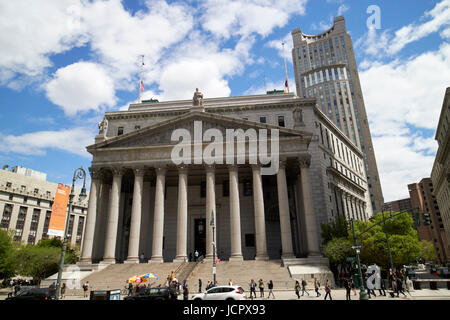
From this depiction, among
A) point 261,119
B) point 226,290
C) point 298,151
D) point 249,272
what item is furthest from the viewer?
point 261,119

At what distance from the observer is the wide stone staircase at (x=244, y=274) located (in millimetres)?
28958

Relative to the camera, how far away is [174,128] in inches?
1563

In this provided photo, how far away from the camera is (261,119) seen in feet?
172

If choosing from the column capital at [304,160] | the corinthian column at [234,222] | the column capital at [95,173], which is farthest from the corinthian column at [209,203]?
the column capital at [95,173]

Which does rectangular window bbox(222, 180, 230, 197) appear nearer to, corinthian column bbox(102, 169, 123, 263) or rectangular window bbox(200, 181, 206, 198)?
rectangular window bbox(200, 181, 206, 198)

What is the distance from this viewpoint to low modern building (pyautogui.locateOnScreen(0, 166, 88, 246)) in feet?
234

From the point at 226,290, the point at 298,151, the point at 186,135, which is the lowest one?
the point at 226,290

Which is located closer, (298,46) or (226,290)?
(226,290)

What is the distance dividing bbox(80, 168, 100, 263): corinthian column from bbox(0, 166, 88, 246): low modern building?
32.8 meters

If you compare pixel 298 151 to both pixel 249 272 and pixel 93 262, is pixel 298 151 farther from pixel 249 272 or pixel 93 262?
pixel 93 262

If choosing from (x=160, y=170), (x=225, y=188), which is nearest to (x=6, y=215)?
(x=160, y=170)

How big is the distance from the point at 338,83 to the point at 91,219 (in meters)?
94.5
